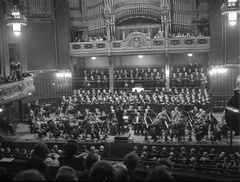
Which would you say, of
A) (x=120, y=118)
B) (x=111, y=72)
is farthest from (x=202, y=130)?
(x=111, y=72)

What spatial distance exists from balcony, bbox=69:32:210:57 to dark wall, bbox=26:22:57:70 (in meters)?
1.97

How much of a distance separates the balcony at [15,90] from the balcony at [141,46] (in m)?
5.97

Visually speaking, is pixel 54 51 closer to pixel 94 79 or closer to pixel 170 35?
pixel 94 79

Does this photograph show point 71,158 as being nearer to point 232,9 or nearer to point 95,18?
point 232,9

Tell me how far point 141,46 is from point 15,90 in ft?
32.1

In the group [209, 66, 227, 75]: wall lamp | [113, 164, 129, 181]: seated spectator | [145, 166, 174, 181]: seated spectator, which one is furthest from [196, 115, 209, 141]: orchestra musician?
[145, 166, 174, 181]: seated spectator

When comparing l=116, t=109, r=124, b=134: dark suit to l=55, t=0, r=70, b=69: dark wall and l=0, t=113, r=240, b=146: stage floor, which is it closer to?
l=0, t=113, r=240, b=146: stage floor

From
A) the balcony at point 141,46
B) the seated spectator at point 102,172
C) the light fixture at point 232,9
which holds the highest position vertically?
the light fixture at point 232,9

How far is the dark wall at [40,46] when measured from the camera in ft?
83.1

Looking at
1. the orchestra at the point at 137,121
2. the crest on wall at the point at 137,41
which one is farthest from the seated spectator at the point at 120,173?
the crest on wall at the point at 137,41

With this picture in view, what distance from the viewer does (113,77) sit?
26250 mm

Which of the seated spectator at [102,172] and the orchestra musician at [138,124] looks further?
the orchestra musician at [138,124]

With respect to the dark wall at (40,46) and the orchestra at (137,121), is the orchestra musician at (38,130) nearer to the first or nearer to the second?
the orchestra at (137,121)

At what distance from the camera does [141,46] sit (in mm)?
25500
